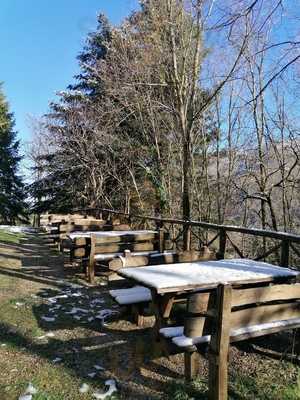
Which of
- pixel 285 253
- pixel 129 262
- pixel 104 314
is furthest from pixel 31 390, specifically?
pixel 285 253

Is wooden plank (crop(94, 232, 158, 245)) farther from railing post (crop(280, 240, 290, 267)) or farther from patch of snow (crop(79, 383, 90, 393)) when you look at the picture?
patch of snow (crop(79, 383, 90, 393))

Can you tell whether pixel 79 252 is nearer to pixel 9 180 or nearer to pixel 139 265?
pixel 139 265

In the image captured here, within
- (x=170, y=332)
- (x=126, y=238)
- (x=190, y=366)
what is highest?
(x=126, y=238)

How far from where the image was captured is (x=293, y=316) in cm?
319

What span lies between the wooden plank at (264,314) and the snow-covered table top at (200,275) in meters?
0.39

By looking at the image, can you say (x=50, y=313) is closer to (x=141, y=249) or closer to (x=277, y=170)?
(x=141, y=249)

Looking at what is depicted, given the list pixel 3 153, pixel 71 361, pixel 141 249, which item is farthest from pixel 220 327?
pixel 3 153

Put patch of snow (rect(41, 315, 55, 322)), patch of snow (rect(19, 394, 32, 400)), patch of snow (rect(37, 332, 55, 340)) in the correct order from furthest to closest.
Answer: patch of snow (rect(41, 315, 55, 322)), patch of snow (rect(37, 332, 55, 340)), patch of snow (rect(19, 394, 32, 400))

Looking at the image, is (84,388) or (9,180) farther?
(9,180)

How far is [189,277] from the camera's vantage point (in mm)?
3365

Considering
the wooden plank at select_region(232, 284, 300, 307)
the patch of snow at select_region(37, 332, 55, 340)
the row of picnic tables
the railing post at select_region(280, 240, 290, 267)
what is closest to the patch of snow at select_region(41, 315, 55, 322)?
the patch of snow at select_region(37, 332, 55, 340)

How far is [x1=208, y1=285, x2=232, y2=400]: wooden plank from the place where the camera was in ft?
8.52

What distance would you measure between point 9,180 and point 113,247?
24.3 metres

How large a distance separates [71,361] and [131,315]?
1.20m
